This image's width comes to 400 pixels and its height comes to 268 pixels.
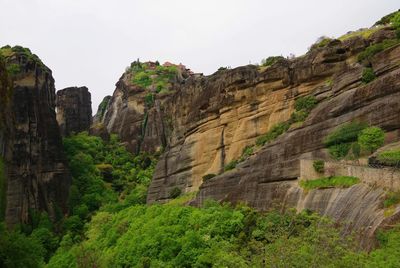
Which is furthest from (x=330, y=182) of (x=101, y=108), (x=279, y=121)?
(x=101, y=108)

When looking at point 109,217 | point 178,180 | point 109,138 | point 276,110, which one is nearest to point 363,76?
point 276,110

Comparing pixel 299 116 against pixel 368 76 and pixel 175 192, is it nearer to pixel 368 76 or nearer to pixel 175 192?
pixel 368 76

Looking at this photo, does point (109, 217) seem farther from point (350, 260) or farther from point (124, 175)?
point (350, 260)

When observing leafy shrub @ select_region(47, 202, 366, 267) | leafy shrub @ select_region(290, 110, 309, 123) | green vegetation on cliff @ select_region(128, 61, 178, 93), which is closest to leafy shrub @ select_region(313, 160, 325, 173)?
leafy shrub @ select_region(47, 202, 366, 267)

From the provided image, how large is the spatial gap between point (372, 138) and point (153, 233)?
56.0 ft

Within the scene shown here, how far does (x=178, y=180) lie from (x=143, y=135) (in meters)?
30.5

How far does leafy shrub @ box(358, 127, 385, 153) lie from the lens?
26.5 m

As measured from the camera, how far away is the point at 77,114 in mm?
88625

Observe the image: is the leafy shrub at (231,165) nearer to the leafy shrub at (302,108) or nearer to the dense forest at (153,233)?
the dense forest at (153,233)

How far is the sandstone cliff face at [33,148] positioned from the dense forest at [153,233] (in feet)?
A: 6.41

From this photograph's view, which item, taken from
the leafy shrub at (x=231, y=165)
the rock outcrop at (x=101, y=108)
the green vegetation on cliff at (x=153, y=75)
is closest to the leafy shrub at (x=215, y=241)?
the leafy shrub at (x=231, y=165)

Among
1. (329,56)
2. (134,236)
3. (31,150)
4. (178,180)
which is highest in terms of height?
(329,56)

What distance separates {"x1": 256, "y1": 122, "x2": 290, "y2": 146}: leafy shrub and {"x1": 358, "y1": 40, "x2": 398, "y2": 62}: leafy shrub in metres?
7.76

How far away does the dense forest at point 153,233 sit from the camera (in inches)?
611
